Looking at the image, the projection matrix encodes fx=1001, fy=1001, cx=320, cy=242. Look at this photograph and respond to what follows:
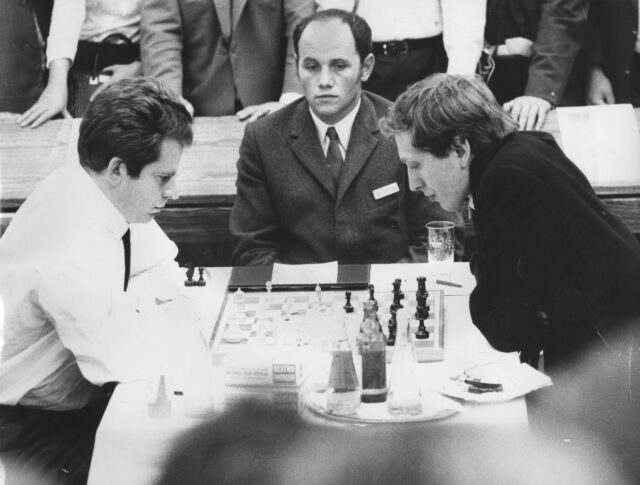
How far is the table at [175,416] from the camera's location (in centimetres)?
182

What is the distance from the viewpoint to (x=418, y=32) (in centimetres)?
376

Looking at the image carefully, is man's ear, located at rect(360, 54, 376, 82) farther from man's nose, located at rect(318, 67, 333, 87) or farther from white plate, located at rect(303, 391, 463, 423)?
white plate, located at rect(303, 391, 463, 423)

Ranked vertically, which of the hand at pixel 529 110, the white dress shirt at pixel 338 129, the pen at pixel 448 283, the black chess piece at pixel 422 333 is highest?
the hand at pixel 529 110

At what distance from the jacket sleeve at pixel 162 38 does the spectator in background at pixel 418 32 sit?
544 mm

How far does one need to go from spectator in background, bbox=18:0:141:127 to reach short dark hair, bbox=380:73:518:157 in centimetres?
179

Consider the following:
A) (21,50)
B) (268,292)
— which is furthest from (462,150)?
(21,50)

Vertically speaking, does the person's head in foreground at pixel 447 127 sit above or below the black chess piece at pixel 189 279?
above

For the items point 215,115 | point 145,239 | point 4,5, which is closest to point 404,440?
point 145,239

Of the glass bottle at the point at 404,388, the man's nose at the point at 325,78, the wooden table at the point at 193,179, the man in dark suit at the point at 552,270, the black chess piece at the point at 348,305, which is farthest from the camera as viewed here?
the wooden table at the point at 193,179

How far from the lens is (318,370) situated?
2051 mm

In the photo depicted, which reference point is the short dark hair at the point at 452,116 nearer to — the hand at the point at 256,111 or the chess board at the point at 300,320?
the chess board at the point at 300,320

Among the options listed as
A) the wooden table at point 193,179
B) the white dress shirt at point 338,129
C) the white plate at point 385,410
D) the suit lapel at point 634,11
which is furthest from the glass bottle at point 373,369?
the suit lapel at point 634,11

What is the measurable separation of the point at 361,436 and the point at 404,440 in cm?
8

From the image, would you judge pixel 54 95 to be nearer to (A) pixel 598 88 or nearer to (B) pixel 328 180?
(B) pixel 328 180
